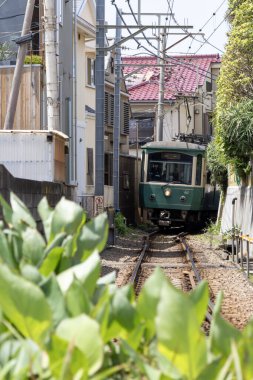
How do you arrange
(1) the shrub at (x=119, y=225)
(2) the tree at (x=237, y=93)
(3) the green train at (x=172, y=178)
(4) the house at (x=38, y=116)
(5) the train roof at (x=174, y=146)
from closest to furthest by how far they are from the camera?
(2) the tree at (x=237, y=93) → (4) the house at (x=38, y=116) → (1) the shrub at (x=119, y=225) → (5) the train roof at (x=174, y=146) → (3) the green train at (x=172, y=178)

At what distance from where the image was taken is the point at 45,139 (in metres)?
18.8

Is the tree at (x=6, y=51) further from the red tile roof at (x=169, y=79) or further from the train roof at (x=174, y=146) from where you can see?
the red tile roof at (x=169, y=79)

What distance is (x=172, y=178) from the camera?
28.5m

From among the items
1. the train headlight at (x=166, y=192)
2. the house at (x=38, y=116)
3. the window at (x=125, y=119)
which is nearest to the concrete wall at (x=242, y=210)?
the train headlight at (x=166, y=192)

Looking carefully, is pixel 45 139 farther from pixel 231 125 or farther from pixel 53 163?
pixel 231 125

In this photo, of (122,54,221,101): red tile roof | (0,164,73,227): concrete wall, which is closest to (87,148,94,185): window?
(0,164,73,227): concrete wall

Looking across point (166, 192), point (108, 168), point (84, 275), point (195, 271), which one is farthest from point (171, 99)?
point (84, 275)

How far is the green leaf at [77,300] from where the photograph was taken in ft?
7.60

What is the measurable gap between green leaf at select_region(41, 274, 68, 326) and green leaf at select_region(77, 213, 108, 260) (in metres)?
0.46

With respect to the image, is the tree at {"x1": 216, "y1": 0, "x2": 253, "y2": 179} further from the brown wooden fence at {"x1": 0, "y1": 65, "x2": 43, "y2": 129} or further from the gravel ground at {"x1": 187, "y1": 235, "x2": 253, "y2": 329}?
the brown wooden fence at {"x1": 0, "y1": 65, "x2": 43, "y2": 129}

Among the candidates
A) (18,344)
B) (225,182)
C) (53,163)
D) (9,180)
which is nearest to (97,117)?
(53,163)

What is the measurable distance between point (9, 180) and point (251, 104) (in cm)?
800

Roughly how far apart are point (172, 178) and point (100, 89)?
7.12 metres

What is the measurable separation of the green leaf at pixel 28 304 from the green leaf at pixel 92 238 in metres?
0.62
